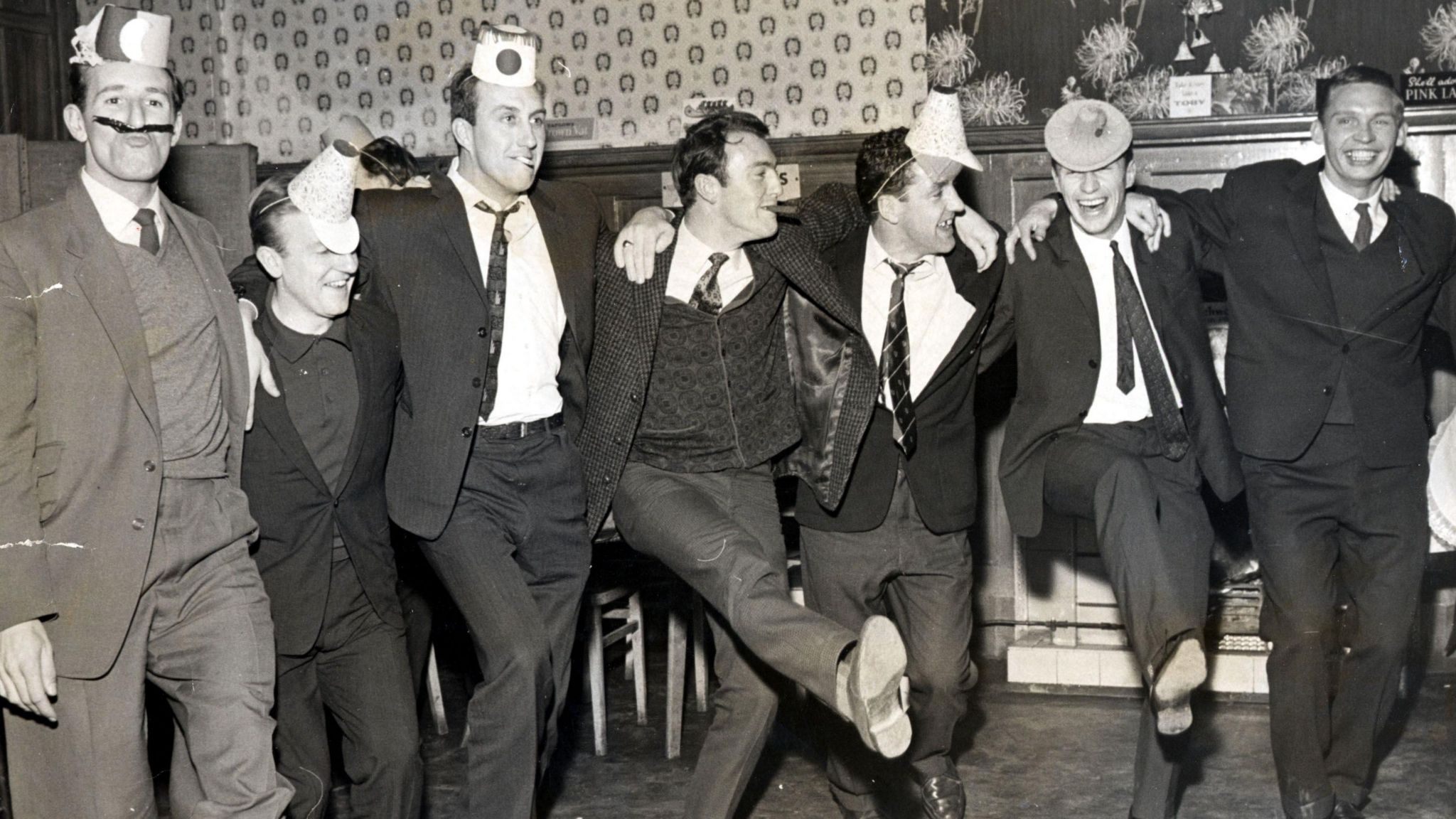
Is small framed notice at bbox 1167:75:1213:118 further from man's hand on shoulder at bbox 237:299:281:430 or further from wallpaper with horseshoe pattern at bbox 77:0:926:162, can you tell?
man's hand on shoulder at bbox 237:299:281:430

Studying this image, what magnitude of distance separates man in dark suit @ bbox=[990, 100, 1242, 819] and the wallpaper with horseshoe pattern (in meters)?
2.17

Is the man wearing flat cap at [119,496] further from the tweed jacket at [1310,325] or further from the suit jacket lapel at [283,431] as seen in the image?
the tweed jacket at [1310,325]

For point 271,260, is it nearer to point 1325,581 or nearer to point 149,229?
point 149,229

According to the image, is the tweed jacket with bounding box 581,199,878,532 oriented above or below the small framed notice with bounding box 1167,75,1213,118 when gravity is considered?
below

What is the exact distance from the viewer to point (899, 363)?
4258mm

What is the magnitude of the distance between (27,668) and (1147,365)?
287cm

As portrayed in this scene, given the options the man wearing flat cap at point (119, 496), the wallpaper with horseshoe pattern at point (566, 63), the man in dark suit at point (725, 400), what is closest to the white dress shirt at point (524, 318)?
the man in dark suit at point (725, 400)

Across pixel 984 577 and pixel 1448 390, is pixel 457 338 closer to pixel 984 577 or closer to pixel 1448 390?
pixel 984 577

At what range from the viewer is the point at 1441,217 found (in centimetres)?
436

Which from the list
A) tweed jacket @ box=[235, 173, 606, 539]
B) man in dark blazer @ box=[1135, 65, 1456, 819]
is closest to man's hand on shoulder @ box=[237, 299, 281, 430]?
tweed jacket @ box=[235, 173, 606, 539]

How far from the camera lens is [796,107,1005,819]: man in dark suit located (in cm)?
424

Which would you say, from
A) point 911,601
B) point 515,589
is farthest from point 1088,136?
point 515,589

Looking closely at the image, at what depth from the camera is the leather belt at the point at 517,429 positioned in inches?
153

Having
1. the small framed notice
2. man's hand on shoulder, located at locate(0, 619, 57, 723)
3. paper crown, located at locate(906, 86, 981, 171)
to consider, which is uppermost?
the small framed notice
